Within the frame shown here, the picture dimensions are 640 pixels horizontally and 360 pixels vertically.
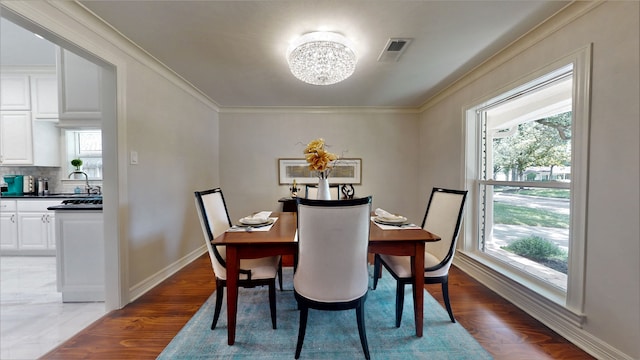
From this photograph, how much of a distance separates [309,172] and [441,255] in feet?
8.04

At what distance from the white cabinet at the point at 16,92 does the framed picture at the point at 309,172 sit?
3.64 meters

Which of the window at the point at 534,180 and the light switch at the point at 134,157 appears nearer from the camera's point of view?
the window at the point at 534,180

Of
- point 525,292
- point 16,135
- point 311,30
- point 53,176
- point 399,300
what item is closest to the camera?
point 399,300

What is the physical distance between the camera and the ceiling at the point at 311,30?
4.86ft

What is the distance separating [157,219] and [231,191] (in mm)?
1512

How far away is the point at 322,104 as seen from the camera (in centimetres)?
359

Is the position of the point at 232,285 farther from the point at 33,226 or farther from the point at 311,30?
the point at 33,226

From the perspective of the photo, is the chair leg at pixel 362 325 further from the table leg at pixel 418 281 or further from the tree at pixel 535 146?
the tree at pixel 535 146

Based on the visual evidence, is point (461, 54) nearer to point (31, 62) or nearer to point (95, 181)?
point (95, 181)

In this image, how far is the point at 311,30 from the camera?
5.63 ft

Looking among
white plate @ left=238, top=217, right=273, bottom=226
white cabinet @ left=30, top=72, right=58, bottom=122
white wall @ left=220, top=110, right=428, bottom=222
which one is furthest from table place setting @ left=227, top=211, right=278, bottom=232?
white cabinet @ left=30, top=72, right=58, bottom=122

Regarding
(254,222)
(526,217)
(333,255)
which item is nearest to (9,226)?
(254,222)

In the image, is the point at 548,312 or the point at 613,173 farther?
the point at 548,312

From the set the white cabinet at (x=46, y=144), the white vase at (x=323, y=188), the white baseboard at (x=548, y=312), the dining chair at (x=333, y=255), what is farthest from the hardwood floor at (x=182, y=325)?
Result: the white cabinet at (x=46, y=144)
